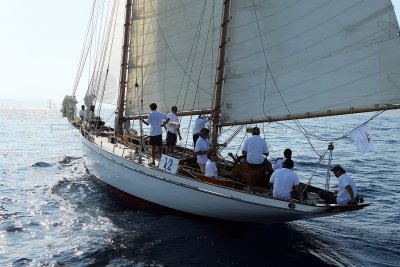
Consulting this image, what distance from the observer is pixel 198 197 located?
44.7 feet

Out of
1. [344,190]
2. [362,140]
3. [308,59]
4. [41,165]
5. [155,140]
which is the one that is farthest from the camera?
[41,165]

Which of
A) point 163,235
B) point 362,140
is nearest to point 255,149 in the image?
point 362,140

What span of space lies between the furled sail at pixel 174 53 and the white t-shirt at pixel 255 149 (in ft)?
15.2

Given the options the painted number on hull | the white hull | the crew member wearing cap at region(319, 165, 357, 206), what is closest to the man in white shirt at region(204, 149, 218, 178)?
the white hull

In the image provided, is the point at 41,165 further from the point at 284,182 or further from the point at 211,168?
the point at 284,182

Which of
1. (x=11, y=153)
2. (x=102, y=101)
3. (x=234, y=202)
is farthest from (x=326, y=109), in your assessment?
(x=11, y=153)

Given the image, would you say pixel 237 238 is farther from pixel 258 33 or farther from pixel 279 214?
pixel 258 33

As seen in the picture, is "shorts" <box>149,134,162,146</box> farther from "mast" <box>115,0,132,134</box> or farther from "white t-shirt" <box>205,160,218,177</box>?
"mast" <box>115,0,132,134</box>

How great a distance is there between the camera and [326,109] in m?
12.4

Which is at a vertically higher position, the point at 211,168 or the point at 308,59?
the point at 308,59

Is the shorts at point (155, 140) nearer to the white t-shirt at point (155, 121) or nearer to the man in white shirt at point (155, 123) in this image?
the man in white shirt at point (155, 123)

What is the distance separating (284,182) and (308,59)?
3.80 metres

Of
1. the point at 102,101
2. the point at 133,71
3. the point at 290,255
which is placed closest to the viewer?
the point at 290,255

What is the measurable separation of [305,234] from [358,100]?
4.96 m
